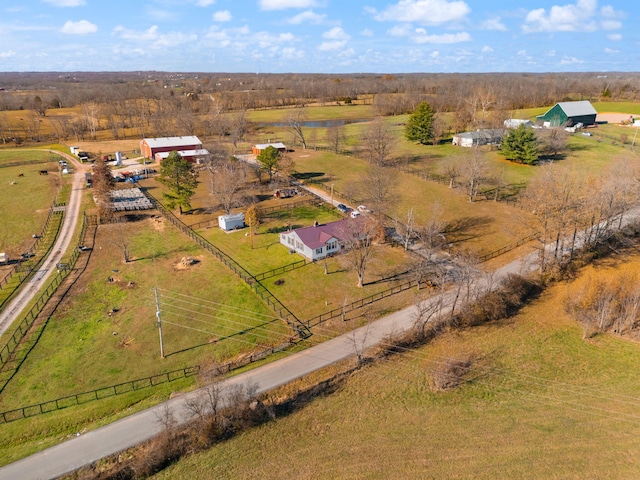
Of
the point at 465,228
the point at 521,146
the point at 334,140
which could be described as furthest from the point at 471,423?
the point at 334,140

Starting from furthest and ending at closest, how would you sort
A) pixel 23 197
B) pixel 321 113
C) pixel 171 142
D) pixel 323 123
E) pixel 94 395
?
pixel 321 113 < pixel 323 123 < pixel 171 142 < pixel 23 197 < pixel 94 395

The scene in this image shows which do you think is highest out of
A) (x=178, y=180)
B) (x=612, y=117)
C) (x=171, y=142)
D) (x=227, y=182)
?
(x=612, y=117)

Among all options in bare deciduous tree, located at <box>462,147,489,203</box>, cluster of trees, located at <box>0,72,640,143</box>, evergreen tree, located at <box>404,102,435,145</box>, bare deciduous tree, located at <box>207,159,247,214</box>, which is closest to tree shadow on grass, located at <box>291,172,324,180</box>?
bare deciduous tree, located at <box>207,159,247,214</box>

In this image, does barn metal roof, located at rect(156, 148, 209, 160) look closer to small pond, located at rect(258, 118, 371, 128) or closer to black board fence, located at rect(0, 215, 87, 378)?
black board fence, located at rect(0, 215, 87, 378)

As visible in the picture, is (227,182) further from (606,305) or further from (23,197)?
(606,305)

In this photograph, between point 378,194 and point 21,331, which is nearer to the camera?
point 21,331

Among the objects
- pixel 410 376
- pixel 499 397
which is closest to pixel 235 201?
pixel 410 376
